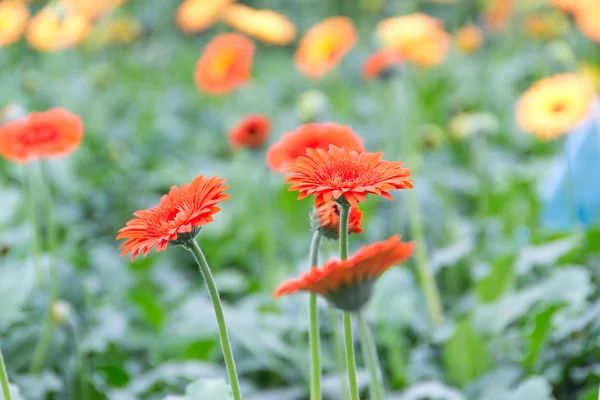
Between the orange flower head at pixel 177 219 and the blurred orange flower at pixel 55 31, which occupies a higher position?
the blurred orange flower at pixel 55 31

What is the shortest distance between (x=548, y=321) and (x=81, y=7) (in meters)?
2.44

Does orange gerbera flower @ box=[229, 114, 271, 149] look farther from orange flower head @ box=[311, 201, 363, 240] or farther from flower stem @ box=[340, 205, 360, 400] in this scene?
flower stem @ box=[340, 205, 360, 400]

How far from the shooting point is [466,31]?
3.71 meters

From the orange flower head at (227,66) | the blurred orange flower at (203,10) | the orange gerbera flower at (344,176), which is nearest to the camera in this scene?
the orange gerbera flower at (344,176)

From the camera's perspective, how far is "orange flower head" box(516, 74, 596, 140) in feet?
5.18

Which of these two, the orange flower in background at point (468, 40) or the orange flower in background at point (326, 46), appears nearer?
the orange flower in background at point (326, 46)

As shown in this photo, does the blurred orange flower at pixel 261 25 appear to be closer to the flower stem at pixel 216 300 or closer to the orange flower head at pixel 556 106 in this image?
the orange flower head at pixel 556 106

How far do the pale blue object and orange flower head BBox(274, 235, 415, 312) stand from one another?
113 centimetres

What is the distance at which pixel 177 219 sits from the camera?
72 centimetres

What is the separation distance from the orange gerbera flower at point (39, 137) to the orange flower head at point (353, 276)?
25.2 inches

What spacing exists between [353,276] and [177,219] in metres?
0.18

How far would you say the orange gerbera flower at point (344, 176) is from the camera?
0.67m

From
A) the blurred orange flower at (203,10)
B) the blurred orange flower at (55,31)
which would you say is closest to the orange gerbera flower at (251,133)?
the blurred orange flower at (55,31)

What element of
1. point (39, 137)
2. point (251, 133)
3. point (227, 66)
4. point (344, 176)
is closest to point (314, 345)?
point (344, 176)
